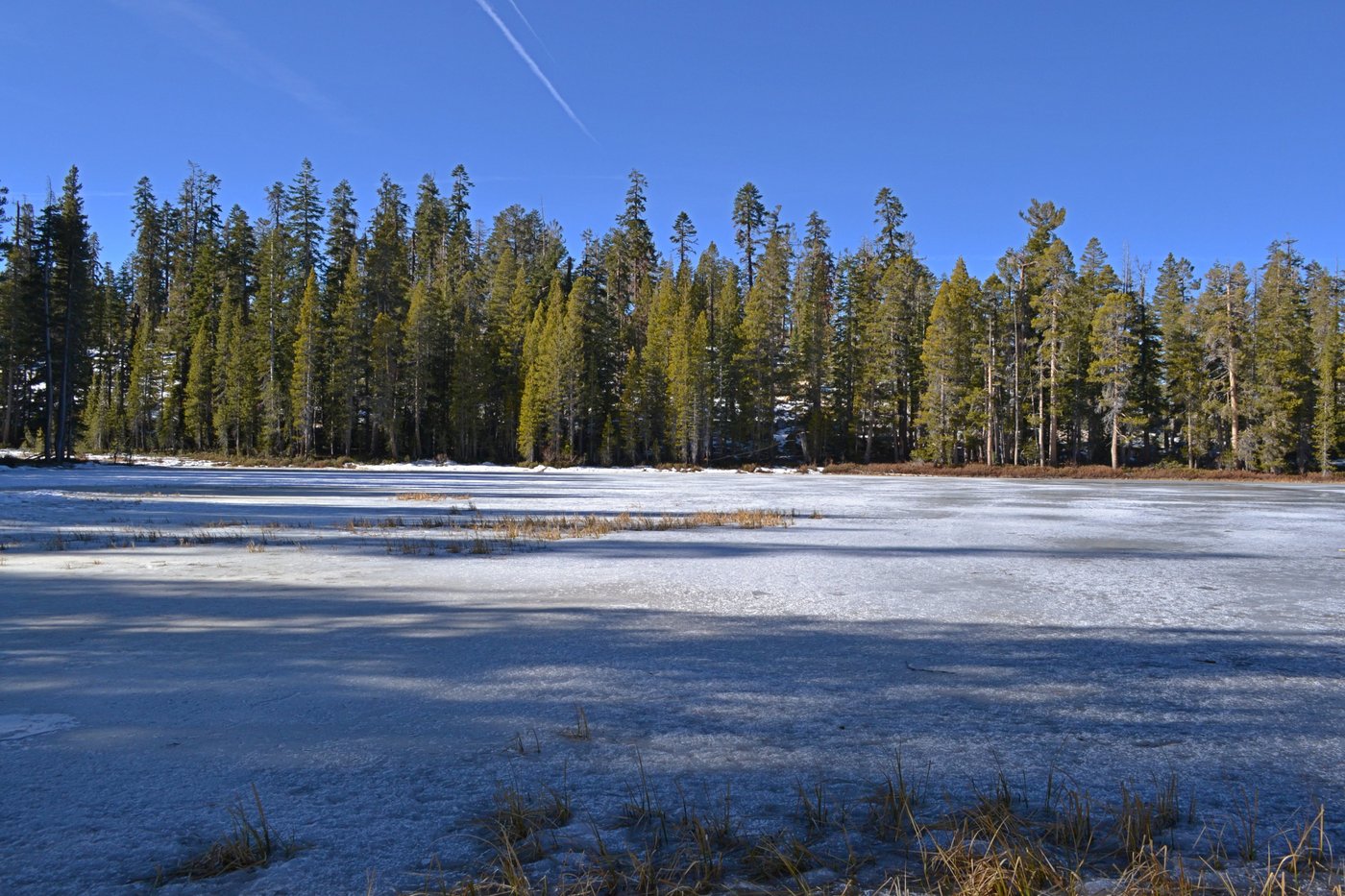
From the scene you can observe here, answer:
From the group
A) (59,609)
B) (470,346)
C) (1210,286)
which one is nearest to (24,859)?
(59,609)

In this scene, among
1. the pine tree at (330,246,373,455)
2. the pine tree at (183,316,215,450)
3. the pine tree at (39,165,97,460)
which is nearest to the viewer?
the pine tree at (39,165,97,460)

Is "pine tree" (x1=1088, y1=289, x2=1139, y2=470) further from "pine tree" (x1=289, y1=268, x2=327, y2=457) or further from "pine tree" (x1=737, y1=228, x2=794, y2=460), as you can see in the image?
"pine tree" (x1=289, y1=268, x2=327, y2=457)

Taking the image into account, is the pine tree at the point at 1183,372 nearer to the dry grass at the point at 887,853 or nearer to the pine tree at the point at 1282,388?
the pine tree at the point at 1282,388

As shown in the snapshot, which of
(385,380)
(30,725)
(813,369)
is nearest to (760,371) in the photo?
(813,369)

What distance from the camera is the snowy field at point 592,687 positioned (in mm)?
3121

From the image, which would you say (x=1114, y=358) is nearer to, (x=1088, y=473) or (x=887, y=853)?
(x=1088, y=473)

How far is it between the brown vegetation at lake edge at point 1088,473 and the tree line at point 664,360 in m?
2.70

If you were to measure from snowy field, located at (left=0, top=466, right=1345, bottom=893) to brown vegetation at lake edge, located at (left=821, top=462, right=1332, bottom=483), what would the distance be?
37.0 metres

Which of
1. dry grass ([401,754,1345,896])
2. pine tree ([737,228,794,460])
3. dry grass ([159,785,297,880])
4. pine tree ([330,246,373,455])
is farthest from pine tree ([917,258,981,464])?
dry grass ([159,785,297,880])

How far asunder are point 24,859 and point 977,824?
3.70 metres

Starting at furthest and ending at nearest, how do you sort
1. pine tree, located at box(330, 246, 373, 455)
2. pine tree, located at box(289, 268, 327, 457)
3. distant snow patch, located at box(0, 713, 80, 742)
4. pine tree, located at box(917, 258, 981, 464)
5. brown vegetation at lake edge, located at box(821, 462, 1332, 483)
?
pine tree, located at box(330, 246, 373, 455)
pine tree, located at box(289, 268, 327, 457)
pine tree, located at box(917, 258, 981, 464)
brown vegetation at lake edge, located at box(821, 462, 1332, 483)
distant snow patch, located at box(0, 713, 80, 742)

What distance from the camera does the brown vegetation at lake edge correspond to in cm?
4350

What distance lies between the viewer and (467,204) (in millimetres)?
87812

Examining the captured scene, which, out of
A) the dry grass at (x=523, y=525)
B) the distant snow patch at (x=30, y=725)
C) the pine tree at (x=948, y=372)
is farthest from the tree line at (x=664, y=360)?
the distant snow patch at (x=30, y=725)
